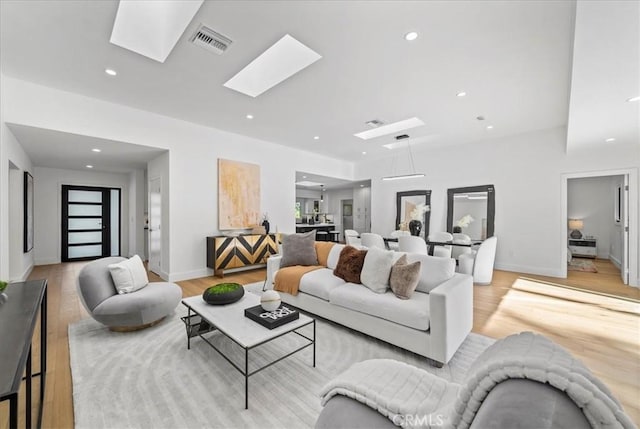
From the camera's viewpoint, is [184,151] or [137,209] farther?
[137,209]

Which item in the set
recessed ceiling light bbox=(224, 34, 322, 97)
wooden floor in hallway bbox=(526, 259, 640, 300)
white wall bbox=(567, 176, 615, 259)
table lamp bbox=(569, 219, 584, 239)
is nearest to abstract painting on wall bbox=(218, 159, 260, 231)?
recessed ceiling light bbox=(224, 34, 322, 97)

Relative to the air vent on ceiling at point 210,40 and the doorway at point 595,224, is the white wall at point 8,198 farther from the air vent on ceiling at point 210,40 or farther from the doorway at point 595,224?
the doorway at point 595,224

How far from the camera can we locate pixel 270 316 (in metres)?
2.10

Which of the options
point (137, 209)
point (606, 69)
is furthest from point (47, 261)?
point (606, 69)

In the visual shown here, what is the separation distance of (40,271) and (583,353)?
8920mm

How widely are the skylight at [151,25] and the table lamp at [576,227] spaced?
31.3 ft

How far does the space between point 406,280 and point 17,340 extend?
2553 millimetres

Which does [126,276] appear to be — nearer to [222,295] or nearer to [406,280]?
[222,295]

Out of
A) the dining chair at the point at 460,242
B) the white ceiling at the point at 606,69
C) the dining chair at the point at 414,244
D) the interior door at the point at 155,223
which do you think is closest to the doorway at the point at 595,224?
the dining chair at the point at 460,242

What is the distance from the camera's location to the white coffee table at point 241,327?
180 cm

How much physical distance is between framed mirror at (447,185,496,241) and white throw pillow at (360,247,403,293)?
413 cm

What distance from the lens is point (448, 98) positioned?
388 cm

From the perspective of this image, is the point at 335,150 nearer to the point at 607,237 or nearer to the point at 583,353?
the point at 583,353

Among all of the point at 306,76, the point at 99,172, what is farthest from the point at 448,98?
the point at 99,172
